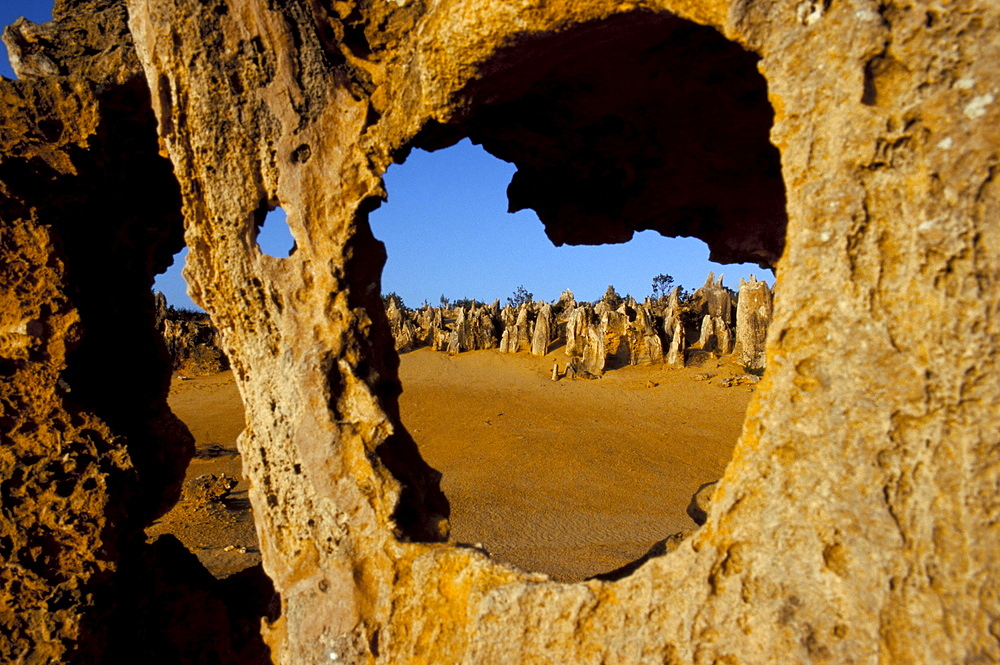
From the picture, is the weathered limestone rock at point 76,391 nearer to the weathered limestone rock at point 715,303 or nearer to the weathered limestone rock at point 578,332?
the weathered limestone rock at point 578,332

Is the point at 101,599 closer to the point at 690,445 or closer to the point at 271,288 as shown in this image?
the point at 271,288

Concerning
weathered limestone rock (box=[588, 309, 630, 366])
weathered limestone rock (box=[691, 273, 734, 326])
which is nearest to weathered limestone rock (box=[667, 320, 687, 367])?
weathered limestone rock (box=[588, 309, 630, 366])

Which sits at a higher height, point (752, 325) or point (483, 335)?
point (752, 325)

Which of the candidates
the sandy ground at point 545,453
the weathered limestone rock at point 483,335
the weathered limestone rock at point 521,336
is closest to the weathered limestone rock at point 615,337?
the sandy ground at point 545,453

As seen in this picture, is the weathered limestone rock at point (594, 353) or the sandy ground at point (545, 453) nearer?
the sandy ground at point (545, 453)

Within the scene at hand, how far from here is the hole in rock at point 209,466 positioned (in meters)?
6.73

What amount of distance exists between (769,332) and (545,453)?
26.2 ft

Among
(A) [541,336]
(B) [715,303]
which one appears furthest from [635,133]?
(B) [715,303]

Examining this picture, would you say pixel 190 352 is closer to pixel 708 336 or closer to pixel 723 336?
pixel 708 336

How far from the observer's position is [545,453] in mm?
9867

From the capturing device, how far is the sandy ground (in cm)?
678

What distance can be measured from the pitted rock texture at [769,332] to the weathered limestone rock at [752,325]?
35.7 feet

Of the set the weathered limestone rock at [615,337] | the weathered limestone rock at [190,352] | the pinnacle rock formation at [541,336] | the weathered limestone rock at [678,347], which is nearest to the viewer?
the weathered limestone rock at [678,347]

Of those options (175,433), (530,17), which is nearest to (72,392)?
(175,433)
